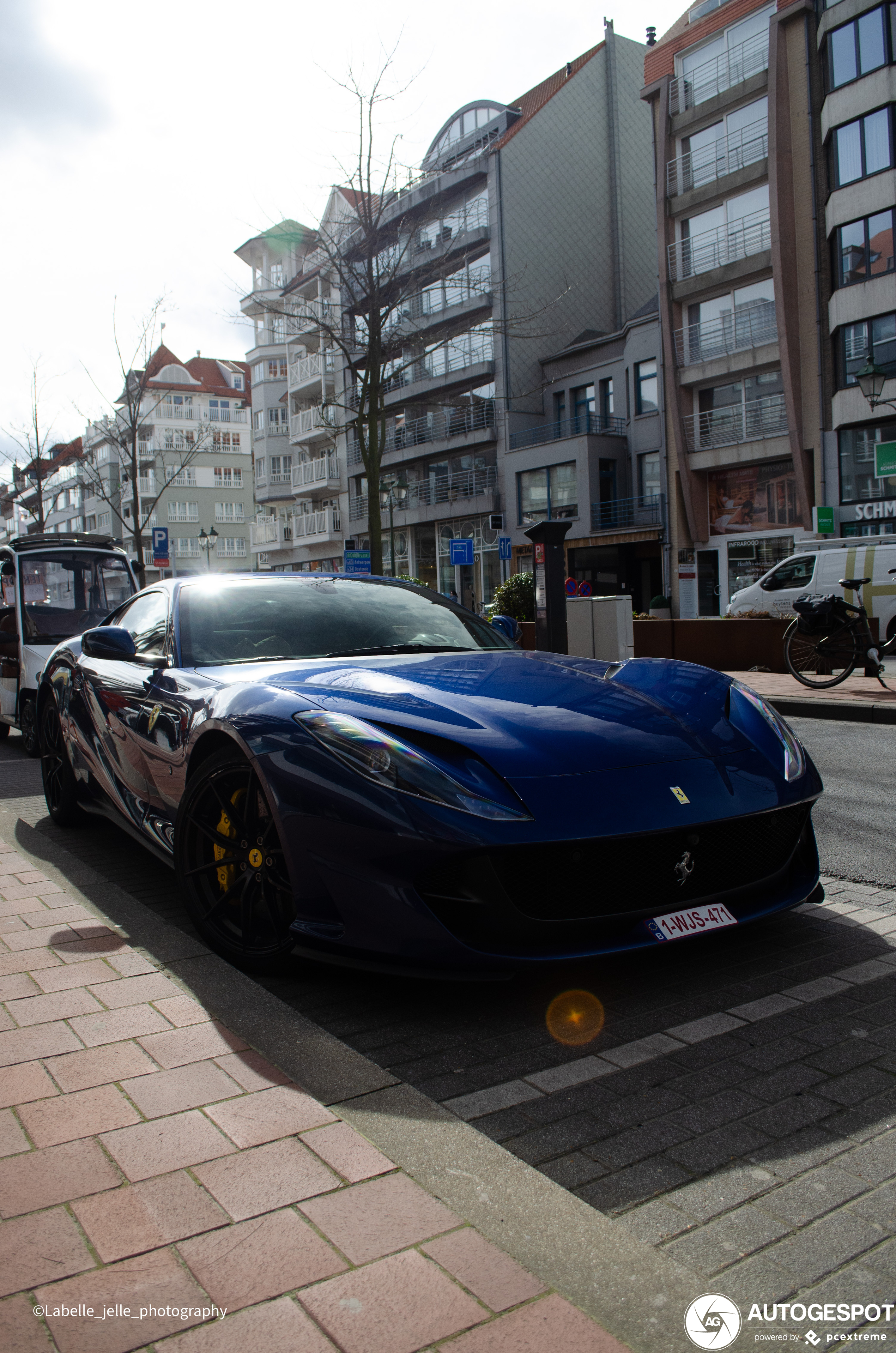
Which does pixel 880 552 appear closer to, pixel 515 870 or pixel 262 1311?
pixel 515 870

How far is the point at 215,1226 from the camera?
68.6 inches

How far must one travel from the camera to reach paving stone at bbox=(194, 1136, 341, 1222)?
1810 millimetres

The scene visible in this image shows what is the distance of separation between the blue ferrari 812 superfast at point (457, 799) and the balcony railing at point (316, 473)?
46315 millimetres

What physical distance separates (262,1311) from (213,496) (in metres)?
81.1


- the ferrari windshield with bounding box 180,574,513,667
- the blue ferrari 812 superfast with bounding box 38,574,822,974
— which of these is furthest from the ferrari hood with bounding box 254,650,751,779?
the ferrari windshield with bounding box 180,574,513,667

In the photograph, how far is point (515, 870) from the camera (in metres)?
2.65

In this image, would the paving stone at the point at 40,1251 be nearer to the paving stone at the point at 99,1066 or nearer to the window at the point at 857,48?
the paving stone at the point at 99,1066

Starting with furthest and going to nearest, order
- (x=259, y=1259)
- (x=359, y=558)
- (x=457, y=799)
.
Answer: (x=359, y=558), (x=457, y=799), (x=259, y=1259)

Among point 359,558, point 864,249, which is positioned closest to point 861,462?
point 864,249

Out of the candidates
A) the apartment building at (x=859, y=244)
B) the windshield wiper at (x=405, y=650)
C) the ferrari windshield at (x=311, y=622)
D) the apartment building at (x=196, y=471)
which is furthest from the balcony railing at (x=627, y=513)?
the apartment building at (x=196, y=471)

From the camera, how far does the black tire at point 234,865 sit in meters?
3.04

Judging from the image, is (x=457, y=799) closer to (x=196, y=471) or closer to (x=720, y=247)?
(x=720, y=247)

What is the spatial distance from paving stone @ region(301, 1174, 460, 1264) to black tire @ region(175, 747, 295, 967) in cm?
108

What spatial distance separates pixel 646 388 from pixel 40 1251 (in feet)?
109
